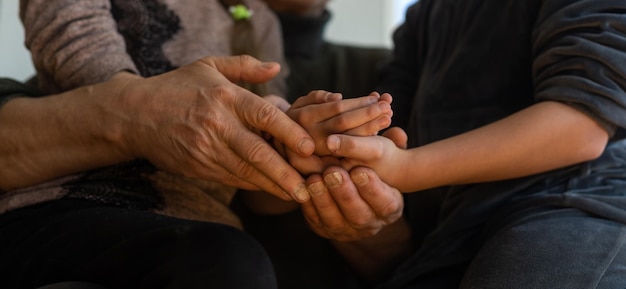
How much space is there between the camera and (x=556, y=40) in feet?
2.69

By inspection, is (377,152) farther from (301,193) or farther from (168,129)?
(168,129)

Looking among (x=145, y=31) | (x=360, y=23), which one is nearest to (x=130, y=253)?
(x=145, y=31)

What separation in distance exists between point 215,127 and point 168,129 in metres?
0.06

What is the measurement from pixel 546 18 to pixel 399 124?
302 mm

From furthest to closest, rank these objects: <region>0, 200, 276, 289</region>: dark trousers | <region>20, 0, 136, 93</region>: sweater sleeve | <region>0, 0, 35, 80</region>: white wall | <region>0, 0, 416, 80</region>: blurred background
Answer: <region>0, 0, 416, 80</region>: blurred background < <region>0, 0, 35, 80</region>: white wall < <region>20, 0, 136, 93</region>: sweater sleeve < <region>0, 200, 276, 289</region>: dark trousers

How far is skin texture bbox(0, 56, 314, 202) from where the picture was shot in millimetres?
758

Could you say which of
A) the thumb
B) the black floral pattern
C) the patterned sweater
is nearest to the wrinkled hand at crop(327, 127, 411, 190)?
the thumb

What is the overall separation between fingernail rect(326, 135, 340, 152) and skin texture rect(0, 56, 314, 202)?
0.02 meters

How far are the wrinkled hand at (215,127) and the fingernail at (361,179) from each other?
0.06 metres

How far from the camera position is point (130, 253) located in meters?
0.69

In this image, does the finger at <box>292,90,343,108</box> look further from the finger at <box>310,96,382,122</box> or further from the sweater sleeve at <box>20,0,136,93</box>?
the sweater sleeve at <box>20,0,136,93</box>

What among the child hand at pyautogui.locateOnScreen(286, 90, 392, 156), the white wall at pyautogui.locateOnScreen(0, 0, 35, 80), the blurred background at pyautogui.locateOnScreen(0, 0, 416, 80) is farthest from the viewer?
the blurred background at pyautogui.locateOnScreen(0, 0, 416, 80)

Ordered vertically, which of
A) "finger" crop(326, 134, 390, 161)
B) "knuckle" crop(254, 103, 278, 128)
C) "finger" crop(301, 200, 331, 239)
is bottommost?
"finger" crop(301, 200, 331, 239)

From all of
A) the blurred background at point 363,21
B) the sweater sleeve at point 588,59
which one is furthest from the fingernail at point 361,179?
the blurred background at point 363,21
